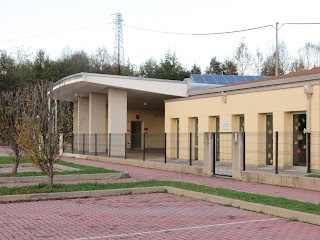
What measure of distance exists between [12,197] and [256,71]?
54486mm

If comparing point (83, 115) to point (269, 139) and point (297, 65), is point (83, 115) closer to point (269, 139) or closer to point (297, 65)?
point (269, 139)

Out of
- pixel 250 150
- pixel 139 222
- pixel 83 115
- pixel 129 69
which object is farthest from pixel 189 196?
pixel 129 69

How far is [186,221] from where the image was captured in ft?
33.4

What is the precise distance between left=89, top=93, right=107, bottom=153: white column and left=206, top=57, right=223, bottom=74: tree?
104ft

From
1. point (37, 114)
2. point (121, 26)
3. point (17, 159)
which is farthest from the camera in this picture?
point (121, 26)

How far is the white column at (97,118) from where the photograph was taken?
3219 centimetres

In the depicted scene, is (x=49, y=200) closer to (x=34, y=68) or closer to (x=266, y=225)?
(x=266, y=225)

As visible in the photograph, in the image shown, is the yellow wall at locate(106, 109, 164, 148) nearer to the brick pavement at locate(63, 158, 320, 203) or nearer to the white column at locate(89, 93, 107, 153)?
the white column at locate(89, 93, 107, 153)

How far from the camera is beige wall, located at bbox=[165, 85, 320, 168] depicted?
62.9ft

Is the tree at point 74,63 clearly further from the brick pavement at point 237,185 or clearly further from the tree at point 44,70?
the brick pavement at point 237,185

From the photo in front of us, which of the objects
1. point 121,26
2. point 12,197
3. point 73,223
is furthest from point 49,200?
point 121,26

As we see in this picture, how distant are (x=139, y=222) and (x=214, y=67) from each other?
5514 cm

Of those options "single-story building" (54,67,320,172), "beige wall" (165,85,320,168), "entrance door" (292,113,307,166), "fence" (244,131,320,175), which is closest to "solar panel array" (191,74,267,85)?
"single-story building" (54,67,320,172)

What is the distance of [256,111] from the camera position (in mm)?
21656
